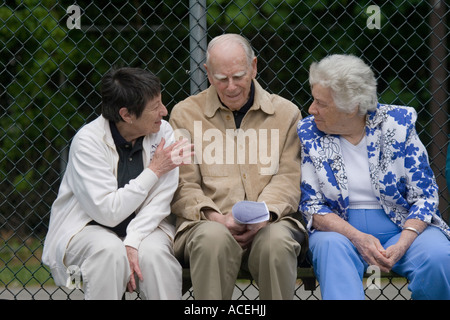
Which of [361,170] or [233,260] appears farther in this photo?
[361,170]

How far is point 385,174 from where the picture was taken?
357 cm

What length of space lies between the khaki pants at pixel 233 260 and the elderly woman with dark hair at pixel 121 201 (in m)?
0.17

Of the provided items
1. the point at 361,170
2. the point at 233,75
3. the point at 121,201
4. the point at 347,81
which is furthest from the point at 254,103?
the point at 121,201

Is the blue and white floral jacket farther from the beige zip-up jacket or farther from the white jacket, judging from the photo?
the white jacket

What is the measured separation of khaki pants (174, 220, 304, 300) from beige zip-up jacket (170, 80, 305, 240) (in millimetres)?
301

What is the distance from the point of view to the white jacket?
338 centimetres

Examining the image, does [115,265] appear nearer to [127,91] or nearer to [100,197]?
[100,197]

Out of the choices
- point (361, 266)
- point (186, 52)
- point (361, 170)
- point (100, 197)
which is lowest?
point (100, 197)

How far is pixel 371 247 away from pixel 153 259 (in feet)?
3.22

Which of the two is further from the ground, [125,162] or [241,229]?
[241,229]

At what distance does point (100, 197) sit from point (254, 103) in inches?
36.2

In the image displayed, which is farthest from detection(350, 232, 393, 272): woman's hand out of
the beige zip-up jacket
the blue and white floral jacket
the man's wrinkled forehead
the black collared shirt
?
the black collared shirt

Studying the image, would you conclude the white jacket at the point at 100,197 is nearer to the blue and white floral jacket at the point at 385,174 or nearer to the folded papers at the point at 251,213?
the folded papers at the point at 251,213
